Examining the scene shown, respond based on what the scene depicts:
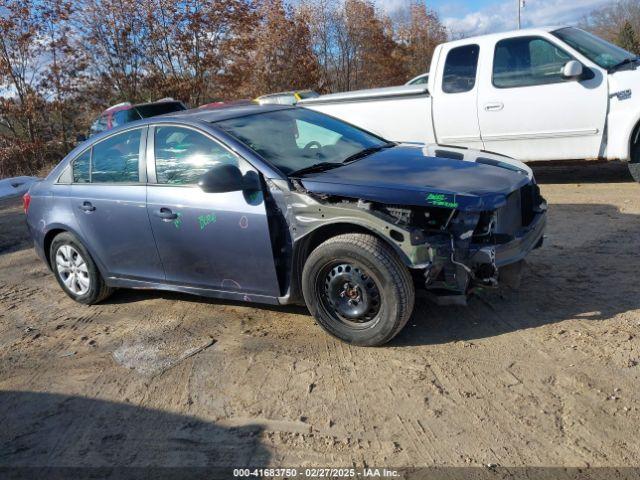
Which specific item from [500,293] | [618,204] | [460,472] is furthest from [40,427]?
[618,204]

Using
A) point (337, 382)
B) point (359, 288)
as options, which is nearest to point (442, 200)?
point (359, 288)

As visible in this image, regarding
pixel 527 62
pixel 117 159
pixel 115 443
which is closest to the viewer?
pixel 115 443

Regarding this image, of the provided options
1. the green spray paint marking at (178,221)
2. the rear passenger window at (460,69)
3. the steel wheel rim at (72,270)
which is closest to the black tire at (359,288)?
the green spray paint marking at (178,221)

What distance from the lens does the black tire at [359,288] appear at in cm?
389

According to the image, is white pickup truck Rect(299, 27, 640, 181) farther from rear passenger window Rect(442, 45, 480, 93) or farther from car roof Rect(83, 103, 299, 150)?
car roof Rect(83, 103, 299, 150)

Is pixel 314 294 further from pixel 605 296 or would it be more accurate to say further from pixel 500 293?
pixel 605 296

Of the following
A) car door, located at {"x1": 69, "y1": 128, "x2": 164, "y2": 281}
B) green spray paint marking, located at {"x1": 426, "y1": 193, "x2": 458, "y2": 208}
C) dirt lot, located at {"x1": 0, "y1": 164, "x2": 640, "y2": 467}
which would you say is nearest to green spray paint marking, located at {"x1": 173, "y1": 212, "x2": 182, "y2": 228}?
car door, located at {"x1": 69, "y1": 128, "x2": 164, "y2": 281}

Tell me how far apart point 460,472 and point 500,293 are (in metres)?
2.18

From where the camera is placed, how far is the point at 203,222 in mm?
4527

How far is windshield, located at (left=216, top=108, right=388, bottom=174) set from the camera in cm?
458

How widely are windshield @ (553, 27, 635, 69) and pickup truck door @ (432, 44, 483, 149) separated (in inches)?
44.4

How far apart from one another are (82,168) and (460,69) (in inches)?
204

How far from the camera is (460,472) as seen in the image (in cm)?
288

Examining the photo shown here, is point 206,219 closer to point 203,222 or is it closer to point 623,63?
point 203,222
